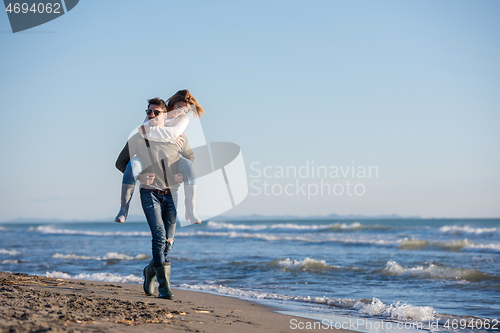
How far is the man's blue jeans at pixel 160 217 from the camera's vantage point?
153 inches

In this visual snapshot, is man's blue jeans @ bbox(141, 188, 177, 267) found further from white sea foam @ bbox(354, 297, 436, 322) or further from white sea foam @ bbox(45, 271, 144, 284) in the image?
white sea foam @ bbox(45, 271, 144, 284)

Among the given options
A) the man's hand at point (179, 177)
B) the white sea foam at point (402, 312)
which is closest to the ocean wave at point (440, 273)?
the white sea foam at point (402, 312)

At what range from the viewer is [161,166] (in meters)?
3.84

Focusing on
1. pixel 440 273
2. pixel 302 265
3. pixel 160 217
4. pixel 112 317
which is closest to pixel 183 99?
pixel 160 217

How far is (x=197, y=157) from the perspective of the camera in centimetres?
416

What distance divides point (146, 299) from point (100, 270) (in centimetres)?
535

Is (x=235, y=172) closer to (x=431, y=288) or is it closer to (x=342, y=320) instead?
(x=342, y=320)

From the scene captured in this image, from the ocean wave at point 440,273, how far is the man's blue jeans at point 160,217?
6171mm

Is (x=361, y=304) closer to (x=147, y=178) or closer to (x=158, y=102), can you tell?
(x=147, y=178)

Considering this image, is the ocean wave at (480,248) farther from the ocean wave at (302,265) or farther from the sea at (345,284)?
the ocean wave at (302,265)

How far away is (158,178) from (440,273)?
23.5 feet

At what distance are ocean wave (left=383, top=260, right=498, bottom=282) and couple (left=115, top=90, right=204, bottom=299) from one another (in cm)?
621

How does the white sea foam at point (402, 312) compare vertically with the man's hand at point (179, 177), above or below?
below

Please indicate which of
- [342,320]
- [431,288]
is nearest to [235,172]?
[342,320]
